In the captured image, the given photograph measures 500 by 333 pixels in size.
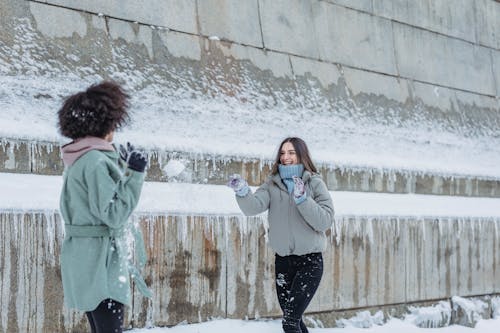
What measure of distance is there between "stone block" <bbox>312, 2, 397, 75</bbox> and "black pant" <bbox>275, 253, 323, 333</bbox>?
3958 millimetres

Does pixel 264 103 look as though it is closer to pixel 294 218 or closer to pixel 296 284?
pixel 294 218

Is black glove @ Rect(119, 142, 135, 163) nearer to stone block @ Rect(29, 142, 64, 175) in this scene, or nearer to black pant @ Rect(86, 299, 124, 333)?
black pant @ Rect(86, 299, 124, 333)

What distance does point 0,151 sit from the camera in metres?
5.23

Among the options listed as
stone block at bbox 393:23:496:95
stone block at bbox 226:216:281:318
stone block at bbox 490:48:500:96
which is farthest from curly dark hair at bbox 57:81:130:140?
stone block at bbox 490:48:500:96

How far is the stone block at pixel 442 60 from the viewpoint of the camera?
9.66m

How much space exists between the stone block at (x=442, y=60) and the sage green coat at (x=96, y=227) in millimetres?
6618

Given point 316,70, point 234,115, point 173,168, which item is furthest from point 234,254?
point 316,70

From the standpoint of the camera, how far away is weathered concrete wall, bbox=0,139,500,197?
17.6ft

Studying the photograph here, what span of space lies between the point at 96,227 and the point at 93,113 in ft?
1.68

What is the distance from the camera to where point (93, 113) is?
3.56 meters

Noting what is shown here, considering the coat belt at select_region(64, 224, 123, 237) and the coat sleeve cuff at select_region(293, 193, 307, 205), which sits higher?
the coat sleeve cuff at select_region(293, 193, 307, 205)

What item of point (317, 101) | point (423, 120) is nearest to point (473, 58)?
point (423, 120)

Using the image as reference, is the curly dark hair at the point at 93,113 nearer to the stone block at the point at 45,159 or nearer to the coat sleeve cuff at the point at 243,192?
the coat sleeve cuff at the point at 243,192

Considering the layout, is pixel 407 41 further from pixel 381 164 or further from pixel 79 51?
pixel 79 51
